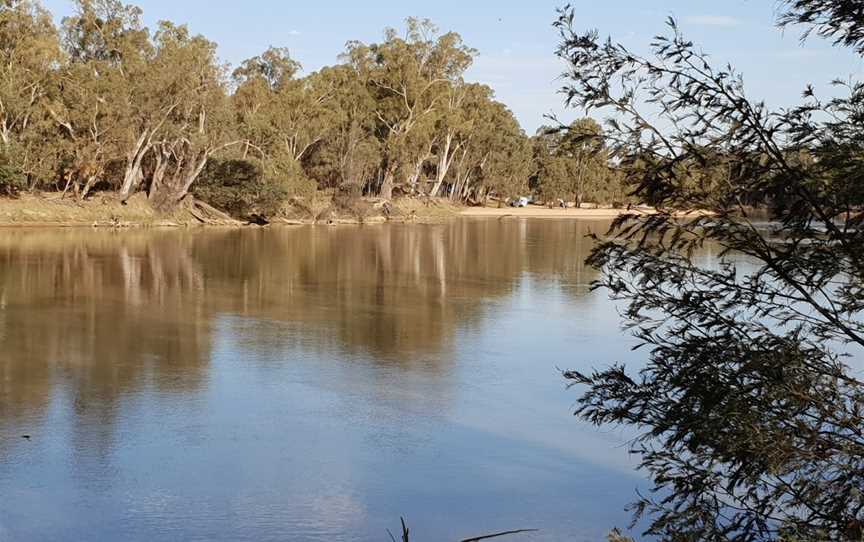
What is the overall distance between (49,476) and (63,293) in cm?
1184

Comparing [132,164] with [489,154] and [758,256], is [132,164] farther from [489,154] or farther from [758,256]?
[758,256]

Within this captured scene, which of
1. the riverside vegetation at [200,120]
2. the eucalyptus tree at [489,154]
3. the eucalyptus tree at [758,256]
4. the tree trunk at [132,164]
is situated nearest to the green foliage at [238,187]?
the riverside vegetation at [200,120]

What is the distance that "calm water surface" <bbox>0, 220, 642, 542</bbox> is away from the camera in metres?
7.71

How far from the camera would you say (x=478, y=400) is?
1150 cm

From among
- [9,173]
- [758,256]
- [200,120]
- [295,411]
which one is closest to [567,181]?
[200,120]

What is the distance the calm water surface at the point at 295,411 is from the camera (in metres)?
7.71

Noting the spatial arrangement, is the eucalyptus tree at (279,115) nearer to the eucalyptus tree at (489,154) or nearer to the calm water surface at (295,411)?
the eucalyptus tree at (489,154)

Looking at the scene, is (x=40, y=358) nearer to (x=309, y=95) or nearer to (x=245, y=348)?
(x=245, y=348)

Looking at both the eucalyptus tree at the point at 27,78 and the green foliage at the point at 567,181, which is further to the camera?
the green foliage at the point at 567,181

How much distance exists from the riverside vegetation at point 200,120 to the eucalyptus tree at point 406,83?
3.7 inches

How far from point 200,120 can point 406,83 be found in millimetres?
20743

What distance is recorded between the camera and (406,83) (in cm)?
6069

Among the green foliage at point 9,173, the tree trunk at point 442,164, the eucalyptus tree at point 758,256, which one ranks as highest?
the tree trunk at point 442,164

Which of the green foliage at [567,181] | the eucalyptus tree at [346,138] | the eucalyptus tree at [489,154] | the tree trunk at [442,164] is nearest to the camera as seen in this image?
the eucalyptus tree at [346,138]
